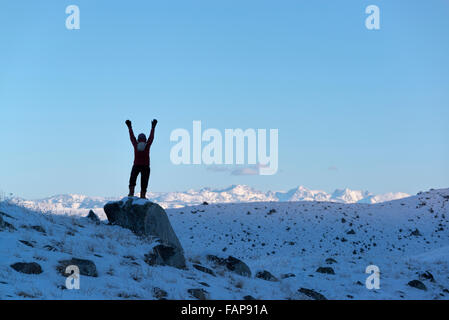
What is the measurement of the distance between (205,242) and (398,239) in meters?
14.0

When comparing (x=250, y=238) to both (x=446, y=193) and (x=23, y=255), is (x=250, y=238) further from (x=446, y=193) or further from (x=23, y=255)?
(x=23, y=255)

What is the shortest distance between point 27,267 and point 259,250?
24.1 m

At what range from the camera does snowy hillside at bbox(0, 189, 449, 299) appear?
12211 millimetres

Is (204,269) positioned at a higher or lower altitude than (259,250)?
higher

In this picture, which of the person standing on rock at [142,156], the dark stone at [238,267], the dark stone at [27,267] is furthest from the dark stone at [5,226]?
the dark stone at [238,267]

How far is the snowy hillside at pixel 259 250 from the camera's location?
12.2 meters

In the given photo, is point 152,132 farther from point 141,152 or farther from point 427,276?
point 427,276

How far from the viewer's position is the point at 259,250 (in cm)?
3416

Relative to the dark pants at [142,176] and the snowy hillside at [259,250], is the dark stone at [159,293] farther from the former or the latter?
the dark pants at [142,176]

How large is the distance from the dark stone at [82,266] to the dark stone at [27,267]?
591 mm

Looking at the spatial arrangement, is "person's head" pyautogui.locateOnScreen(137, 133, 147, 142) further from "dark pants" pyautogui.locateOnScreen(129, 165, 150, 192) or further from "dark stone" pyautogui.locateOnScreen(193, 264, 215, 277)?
"dark stone" pyautogui.locateOnScreen(193, 264, 215, 277)

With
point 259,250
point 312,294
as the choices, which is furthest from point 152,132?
point 259,250
